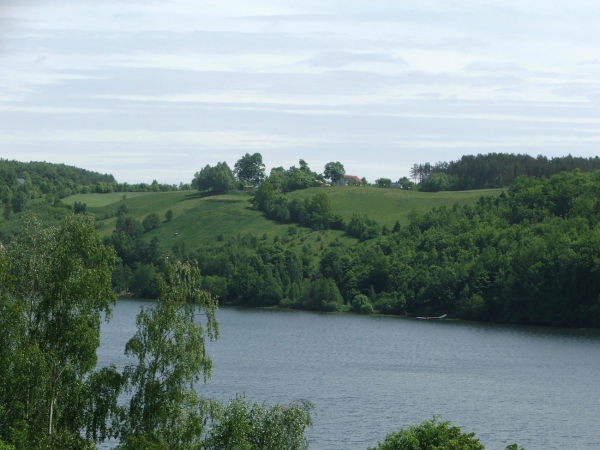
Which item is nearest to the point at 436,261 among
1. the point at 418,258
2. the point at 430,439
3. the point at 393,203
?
the point at 418,258

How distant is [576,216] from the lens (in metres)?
149

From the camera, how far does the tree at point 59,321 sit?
2788cm

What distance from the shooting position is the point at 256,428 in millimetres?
32000

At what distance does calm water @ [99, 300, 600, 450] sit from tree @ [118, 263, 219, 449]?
75.0 feet

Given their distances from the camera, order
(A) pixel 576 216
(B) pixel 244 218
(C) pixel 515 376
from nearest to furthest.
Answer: (C) pixel 515 376
(A) pixel 576 216
(B) pixel 244 218

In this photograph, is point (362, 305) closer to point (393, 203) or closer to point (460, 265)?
point (460, 265)

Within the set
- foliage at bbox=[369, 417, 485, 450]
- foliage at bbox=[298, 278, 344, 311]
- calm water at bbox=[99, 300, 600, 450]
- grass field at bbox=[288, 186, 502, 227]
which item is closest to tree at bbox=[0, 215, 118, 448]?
foliage at bbox=[369, 417, 485, 450]

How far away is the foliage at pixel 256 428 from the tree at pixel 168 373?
4.56 feet

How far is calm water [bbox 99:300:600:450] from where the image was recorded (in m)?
59.3

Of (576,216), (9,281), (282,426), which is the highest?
(576,216)

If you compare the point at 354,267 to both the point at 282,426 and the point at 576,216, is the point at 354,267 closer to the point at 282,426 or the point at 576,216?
the point at 576,216

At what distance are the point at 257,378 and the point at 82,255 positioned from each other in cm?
4503

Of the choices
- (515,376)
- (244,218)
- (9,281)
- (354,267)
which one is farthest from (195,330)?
(244,218)

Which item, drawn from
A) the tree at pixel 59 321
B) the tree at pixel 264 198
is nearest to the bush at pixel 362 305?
the tree at pixel 264 198
